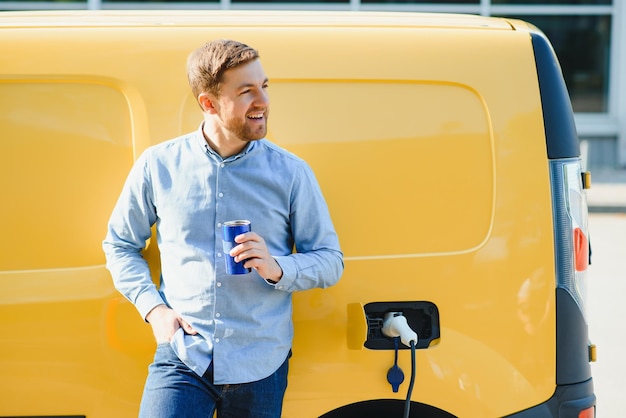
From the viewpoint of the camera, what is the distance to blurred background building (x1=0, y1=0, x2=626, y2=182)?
14102mm

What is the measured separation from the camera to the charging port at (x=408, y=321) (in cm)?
260

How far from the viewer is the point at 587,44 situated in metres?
14.6

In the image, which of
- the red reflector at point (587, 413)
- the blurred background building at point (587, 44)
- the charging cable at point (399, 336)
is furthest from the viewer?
the blurred background building at point (587, 44)

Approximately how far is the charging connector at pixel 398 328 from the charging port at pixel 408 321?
17 millimetres

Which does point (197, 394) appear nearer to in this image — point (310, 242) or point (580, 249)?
point (310, 242)

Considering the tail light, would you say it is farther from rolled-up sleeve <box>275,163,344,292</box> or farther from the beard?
the beard

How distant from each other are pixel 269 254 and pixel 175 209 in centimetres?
32

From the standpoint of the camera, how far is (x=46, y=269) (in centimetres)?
257

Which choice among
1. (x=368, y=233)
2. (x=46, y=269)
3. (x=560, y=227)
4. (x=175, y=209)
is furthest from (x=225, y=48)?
(x=560, y=227)

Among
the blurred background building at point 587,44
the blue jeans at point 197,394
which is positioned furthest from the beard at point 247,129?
the blurred background building at point 587,44

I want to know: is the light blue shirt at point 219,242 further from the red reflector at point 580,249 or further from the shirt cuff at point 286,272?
the red reflector at point 580,249

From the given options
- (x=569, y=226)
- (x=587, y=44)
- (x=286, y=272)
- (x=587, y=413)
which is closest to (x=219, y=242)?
(x=286, y=272)

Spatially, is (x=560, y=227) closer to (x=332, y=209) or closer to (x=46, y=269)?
(x=332, y=209)

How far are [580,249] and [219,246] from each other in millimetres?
1142
